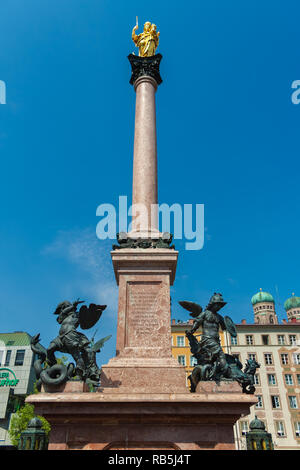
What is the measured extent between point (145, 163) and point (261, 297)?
320ft

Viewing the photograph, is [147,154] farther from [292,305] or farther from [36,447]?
[292,305]

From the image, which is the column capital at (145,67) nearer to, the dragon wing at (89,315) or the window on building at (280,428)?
the dragon wing at (89,315)

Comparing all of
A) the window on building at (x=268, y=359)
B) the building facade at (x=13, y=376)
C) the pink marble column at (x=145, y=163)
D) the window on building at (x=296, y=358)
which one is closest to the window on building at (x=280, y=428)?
the window on building at (x=268, y=359)

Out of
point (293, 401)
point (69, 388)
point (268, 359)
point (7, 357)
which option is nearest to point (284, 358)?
point (268, 359)

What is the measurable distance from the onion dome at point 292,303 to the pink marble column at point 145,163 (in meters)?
98.4

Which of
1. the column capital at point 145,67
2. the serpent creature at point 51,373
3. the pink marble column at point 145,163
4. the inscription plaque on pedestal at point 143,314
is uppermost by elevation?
the column capital at point 145,67

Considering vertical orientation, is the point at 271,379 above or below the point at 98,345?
above

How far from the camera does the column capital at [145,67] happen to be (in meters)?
14.3

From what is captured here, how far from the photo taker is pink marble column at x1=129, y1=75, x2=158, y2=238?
1148cm

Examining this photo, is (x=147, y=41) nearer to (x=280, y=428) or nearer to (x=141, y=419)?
(x=141, y=419)

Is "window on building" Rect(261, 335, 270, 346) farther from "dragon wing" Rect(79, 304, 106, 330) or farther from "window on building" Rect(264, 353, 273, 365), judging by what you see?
"dragon wing" Rect(79, 304, 106, 330)

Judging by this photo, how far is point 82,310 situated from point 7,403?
44547mm

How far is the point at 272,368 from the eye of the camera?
5372 centimetres
